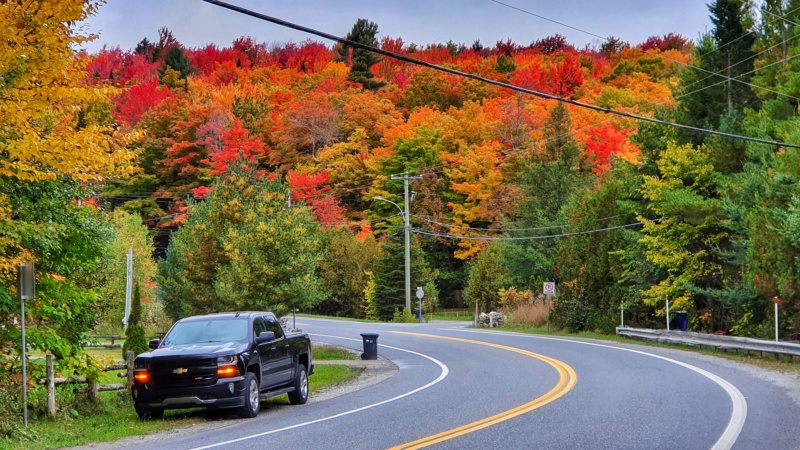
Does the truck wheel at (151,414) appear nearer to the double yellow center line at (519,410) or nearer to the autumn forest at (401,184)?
the autumn forest at (401,184)

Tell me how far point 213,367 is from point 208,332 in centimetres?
175

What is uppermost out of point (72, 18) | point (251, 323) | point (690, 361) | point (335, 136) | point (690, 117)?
point (335, 136)

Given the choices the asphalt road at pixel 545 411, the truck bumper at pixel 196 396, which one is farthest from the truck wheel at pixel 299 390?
the truck bumper at pixel 196 396

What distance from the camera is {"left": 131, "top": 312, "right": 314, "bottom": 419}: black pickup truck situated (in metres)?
15.5

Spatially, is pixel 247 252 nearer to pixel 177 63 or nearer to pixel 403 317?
pixel 403 317

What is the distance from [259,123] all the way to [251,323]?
73.1 meters

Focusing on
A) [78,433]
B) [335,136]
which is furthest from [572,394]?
[335,136]

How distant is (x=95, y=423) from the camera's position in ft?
51.2

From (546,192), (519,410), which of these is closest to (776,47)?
(546,192)

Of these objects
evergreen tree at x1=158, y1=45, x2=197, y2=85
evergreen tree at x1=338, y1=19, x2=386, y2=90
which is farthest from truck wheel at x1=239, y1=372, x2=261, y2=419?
evergreen tree at x1=158, y1=45, x2=197, y2=85

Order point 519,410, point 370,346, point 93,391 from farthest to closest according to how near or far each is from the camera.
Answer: point 370,346 < point 93,391 < point 519,410

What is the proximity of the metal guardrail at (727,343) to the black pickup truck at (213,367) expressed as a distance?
45.0 feet

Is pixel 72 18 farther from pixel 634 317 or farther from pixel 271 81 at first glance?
pixel 271 81

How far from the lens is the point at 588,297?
4344 centimetres
